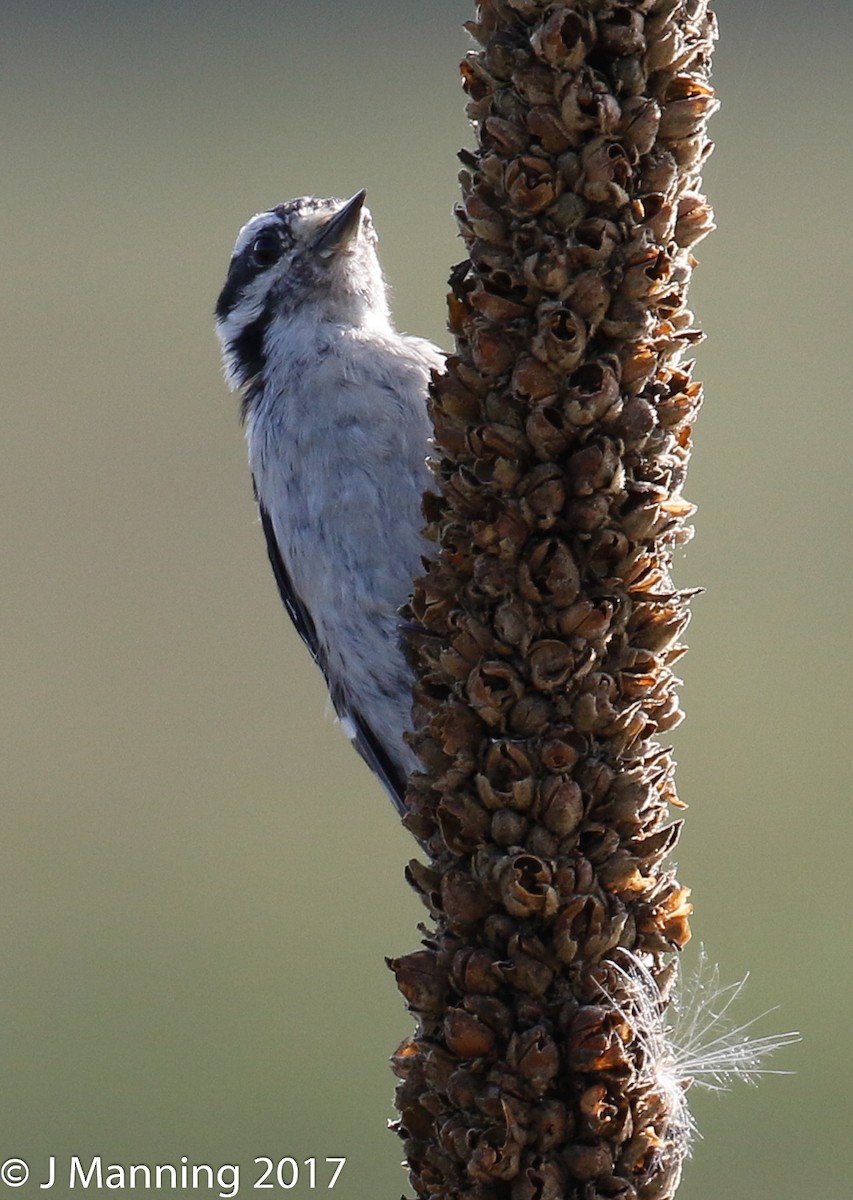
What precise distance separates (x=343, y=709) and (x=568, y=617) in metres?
3.11

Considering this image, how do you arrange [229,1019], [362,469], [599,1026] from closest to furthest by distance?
[599,1026]
[362,469]
[229,1019]

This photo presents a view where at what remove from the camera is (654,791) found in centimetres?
242

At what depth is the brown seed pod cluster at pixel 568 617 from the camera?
235 centimetres

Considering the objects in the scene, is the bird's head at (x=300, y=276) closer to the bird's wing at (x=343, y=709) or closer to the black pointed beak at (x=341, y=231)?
the black pointed beak at (x=341, y=231)

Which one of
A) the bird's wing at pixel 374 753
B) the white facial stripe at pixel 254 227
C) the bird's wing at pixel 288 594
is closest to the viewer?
the bird's wing at pixel 374 753

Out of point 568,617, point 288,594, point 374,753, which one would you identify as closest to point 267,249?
point 288,594

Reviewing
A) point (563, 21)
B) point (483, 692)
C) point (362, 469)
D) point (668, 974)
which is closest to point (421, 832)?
point (483, 692)

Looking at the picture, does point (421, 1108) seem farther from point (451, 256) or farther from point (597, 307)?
point (451, 256)

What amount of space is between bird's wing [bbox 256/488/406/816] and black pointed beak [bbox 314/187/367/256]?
2.77 feet

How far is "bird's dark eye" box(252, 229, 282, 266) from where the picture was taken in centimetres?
561

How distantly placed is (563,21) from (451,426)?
591mm

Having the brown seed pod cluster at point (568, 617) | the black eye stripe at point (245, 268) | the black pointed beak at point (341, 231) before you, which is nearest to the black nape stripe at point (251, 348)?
the black eye stripe at point (245, 268)

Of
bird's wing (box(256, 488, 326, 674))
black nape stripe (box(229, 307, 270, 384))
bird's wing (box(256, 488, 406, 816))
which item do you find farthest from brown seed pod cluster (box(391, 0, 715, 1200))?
black nape stripe (box(229, 307, 270, 384))

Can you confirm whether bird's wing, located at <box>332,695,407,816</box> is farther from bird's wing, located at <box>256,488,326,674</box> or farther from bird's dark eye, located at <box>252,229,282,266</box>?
bird's dark eye, located at <box>252,229,282,266</box>
